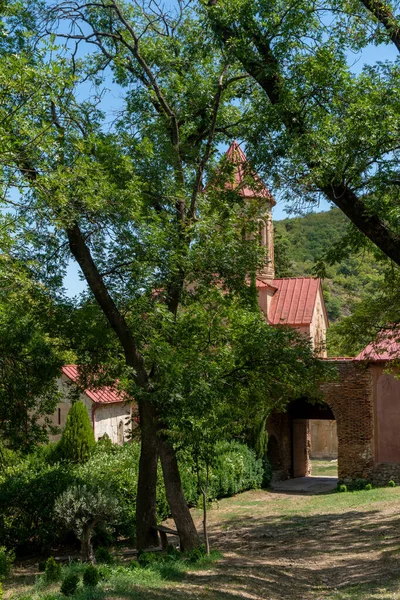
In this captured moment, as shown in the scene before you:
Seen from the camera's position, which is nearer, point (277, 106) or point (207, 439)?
point (277, 106)

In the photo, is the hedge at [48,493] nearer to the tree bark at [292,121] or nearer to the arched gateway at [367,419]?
the tree bark at [292,121]

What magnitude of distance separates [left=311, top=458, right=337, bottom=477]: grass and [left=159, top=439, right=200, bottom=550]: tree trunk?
20.8 m

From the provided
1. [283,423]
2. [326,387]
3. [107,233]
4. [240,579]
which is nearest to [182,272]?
[107,233]

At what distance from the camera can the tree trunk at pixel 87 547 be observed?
12203 millimetres

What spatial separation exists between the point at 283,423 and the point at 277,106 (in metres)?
21.7

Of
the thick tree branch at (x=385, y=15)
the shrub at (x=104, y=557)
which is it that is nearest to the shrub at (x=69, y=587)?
the shrub at (x=104, y=557)

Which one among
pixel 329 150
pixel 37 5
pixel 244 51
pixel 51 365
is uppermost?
pixel 37 5

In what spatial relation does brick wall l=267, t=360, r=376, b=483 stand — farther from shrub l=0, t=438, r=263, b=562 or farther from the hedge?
shrub l=0, t=438, r=263, b=562

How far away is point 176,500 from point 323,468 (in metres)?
24.5

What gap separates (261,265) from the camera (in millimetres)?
13570

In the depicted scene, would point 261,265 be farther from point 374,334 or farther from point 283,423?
point 283,423

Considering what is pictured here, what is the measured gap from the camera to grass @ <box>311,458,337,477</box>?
32.7 metres

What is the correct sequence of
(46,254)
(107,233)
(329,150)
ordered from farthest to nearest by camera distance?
(46,254), (107,233), (329,150)

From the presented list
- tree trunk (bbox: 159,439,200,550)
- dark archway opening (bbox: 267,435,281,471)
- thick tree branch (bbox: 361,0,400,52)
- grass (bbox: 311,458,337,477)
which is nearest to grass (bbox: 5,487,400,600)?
tree trunk (bbox: 159,439,200,550)
